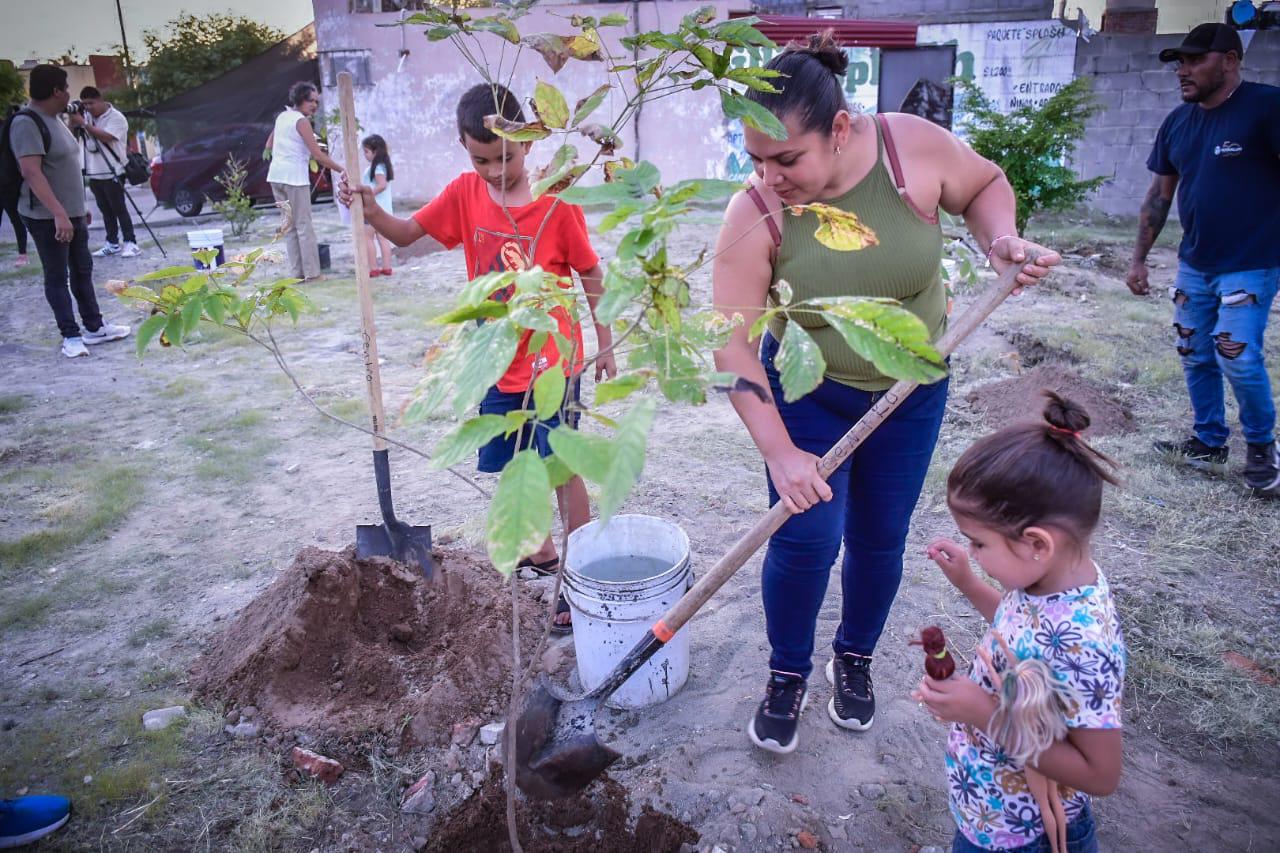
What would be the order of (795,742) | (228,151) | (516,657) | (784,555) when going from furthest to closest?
(228,151), (795,742), (784,555), (516,657)

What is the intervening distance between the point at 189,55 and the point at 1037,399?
66.3 feet

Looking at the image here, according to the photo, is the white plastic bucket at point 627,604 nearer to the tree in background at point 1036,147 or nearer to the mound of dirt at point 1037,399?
the mound of dirt at point 1037,399

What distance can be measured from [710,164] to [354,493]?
10.9 m

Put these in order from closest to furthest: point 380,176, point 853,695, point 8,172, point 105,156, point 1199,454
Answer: point 853,695 → point 1199,454 → point 8,172 → point 380,176 → point 105,156

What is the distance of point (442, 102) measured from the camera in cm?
1327

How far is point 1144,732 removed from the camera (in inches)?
90.4

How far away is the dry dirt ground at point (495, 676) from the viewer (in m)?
2.05

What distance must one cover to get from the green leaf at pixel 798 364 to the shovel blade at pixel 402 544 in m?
2.04

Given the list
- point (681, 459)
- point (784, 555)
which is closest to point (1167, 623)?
point (784, 555)

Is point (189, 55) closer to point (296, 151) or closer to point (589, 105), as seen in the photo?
point (296, 151)

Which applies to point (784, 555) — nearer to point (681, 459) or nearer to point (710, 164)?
point (681, 459)

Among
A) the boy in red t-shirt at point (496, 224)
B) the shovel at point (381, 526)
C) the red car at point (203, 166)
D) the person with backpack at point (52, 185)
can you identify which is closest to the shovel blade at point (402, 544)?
the shovel at point (381, 526)

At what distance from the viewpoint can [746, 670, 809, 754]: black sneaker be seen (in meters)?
2.19

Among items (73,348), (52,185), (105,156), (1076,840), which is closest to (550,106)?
(1076,840)
